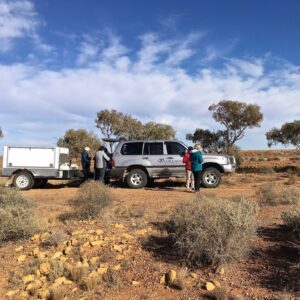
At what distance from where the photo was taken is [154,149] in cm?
1521

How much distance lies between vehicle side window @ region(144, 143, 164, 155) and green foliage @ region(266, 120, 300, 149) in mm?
22470

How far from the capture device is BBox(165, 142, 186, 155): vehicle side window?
15.1m

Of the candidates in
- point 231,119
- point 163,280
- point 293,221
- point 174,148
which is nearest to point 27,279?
point 163,280

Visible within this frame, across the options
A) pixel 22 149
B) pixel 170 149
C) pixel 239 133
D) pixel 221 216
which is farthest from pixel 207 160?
pixel 239 133

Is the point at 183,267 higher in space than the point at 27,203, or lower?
lower

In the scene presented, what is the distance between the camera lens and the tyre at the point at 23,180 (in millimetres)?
15474

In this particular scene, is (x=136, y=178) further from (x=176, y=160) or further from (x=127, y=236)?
(x=127, y=236)

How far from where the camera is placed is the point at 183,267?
5988mm

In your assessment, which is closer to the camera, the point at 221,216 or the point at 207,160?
the point at 221,216

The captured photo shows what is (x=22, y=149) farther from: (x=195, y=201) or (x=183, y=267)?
(x=183, y=267)

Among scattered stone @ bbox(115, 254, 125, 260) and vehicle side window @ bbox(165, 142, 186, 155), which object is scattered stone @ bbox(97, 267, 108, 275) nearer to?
scattered stone @ bbox(115, 254, 125, 260)

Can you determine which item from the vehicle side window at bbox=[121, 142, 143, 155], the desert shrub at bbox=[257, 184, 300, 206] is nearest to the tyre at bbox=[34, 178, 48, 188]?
the vehicle side window at bbox=[121, 142, 143, 155]

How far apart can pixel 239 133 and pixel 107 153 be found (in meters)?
22.0

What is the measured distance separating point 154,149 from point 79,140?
23742mm
